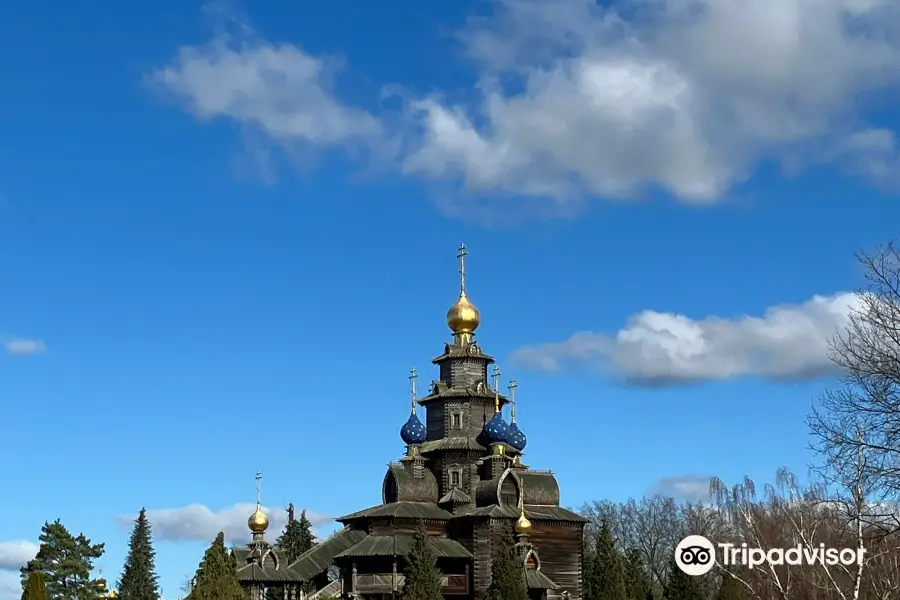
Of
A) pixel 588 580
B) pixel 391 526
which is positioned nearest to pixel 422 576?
pixel 391 526

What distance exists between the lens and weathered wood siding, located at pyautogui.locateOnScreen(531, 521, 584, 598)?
1843 inches

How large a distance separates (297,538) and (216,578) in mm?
40322

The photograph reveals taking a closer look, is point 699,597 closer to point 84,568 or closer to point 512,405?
point 512,405

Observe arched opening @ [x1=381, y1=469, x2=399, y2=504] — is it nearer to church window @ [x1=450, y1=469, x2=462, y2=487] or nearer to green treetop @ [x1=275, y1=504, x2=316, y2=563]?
church window @ [x1=450, y1=469, x2=462, y2=487]

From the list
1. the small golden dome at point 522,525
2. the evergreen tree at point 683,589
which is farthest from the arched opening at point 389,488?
the evergreen tree at point 683,589

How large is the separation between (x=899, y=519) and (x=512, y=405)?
36341 mm

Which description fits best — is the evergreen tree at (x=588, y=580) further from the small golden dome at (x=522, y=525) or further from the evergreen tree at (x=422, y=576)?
the evergreen tree at (x=422, y=576)

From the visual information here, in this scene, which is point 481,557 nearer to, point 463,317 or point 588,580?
point 588,580

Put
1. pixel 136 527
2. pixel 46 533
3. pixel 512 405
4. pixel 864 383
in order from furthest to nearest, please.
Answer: pixel 136 527
pixel 512 405
pixel 46 533
pixel 864 383

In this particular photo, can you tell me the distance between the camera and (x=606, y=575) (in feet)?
147

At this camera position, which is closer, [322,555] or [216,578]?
[216,578]

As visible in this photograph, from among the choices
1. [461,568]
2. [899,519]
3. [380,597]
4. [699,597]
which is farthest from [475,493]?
[899,519]

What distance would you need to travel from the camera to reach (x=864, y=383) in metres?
14.4

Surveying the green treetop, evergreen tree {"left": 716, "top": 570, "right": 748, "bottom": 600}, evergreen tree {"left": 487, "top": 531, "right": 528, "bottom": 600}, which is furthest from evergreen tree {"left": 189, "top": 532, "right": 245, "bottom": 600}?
the green treetop
